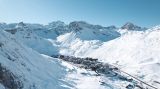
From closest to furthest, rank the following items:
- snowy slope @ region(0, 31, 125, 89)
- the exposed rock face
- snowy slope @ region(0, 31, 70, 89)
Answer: the exposed rock face, snowy slope @ region(0, 31, 125, 89), snowy slope @ region(0, 31, 70, 89)

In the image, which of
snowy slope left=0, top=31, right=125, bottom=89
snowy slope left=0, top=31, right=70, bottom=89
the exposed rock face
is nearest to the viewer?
the exposed rock face

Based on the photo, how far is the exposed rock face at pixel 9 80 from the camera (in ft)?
191

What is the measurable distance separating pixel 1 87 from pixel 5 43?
3147 centimetres

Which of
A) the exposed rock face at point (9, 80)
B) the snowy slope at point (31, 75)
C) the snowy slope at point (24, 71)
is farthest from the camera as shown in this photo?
the snowy slope at point (24, 71)

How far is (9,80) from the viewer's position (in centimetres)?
6016

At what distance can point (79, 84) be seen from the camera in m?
83.9

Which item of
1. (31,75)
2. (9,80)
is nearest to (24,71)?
(31,75)

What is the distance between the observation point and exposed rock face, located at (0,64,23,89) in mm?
58094

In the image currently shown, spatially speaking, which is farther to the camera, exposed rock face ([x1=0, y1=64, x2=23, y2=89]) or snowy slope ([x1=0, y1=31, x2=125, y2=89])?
snowy slope ([x1=0, y1=31, x2=125, y2=89])

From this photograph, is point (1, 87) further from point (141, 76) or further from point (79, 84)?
point (141, 76)

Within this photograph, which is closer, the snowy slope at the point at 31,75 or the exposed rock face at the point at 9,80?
the exposed rock face at the point at 9,80

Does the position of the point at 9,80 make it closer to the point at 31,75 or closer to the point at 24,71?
the point at 24,71

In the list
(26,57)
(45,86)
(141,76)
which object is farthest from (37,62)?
(141,76)

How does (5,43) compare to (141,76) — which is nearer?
(5,43)
